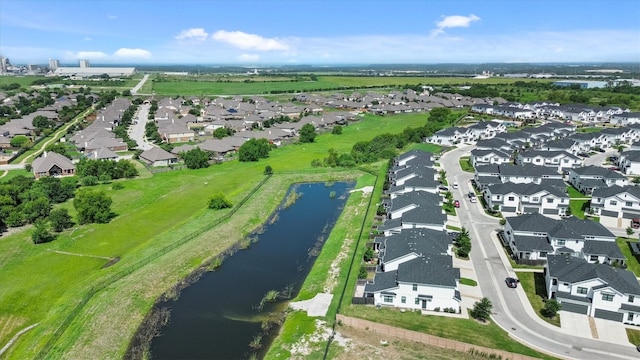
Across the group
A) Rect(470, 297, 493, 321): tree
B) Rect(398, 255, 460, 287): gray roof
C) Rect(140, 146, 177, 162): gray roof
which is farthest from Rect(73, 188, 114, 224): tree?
Rect(470, 297, 493, 321): tree

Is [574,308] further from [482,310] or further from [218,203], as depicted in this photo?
[218,203]

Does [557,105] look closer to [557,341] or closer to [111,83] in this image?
[557,341]

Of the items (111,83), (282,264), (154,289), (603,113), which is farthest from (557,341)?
(111,83)

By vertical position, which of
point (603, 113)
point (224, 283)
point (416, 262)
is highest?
point (603, 113)

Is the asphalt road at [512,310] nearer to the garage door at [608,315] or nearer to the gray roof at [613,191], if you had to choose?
the garage door at [608,315]

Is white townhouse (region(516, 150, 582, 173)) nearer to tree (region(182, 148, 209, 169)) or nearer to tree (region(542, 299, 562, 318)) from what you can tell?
tree (region(542, 299, 562, 318))

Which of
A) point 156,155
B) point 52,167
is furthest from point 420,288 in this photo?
point 52,167

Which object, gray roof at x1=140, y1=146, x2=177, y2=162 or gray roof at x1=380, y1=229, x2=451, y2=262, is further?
gray roof at x1=140, y1=146, x2=177, y2=162
